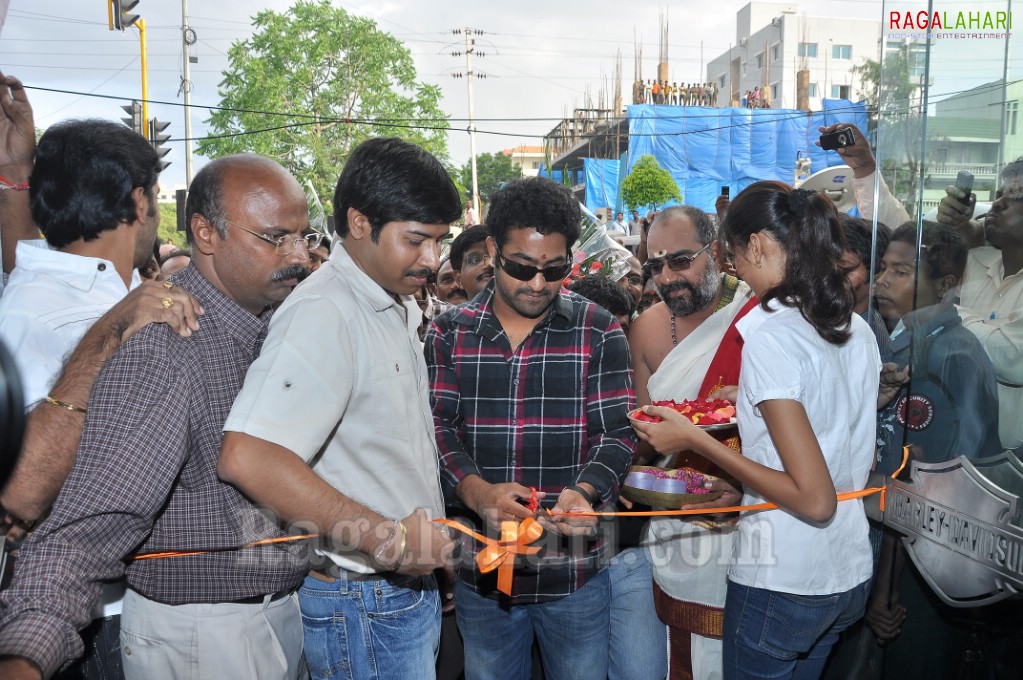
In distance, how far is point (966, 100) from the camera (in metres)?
2.55

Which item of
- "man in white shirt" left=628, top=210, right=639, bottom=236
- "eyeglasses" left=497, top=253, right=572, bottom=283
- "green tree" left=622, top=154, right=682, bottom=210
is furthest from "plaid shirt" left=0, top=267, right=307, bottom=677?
"green tree" left=622, top=154, right=682, bottom=210

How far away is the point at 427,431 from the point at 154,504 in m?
0.81

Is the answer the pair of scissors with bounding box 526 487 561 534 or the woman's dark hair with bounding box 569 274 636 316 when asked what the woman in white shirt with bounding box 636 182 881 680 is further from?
the woman's dark hair with bounding box 569 274 636 316

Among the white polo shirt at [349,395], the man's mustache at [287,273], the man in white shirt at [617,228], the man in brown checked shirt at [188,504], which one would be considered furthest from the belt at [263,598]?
the man in white shirt at [617,228]

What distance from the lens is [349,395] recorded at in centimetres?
211

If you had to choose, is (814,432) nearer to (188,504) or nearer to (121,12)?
(188,504)

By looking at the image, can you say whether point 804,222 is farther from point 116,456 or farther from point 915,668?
point 116,456

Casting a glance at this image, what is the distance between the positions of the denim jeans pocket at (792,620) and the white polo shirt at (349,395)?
1096 mm

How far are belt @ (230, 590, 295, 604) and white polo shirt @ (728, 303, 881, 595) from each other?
1.42 metres

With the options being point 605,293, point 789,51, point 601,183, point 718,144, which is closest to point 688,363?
point 605,293

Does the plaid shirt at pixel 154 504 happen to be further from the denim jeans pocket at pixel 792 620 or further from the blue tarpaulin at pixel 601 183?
the blue tarpaulin at pixel 601 183

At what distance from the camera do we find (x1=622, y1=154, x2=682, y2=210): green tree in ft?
100

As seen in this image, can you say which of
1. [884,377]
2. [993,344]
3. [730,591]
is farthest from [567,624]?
[993,344]

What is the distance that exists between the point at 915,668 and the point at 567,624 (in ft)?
4.12
